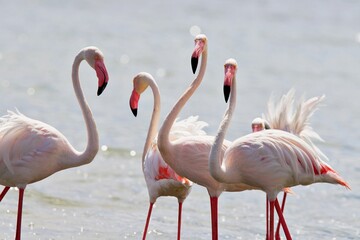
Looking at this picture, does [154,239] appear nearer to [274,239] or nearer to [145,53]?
[274,239]

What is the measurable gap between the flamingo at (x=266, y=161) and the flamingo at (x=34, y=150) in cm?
93

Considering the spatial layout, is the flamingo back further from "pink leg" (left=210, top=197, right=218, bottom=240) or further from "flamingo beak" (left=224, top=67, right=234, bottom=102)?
"flamingo beak" (left=224, top=67, right=234, bottom=102)

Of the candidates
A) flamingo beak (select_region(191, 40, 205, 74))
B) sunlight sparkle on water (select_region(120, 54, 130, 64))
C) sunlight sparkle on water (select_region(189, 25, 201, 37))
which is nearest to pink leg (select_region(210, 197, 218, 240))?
flamingo beak (select_region(191, 40, 205, 74))

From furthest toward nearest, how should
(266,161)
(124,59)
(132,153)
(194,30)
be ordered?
(194,30) < (124,59) < (132,153) < (266,161)

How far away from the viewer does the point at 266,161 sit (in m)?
6.81

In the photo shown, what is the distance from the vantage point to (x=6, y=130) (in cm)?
707

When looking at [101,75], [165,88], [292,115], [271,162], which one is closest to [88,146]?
[101,75]

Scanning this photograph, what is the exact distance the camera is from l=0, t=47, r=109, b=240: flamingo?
7.00 m

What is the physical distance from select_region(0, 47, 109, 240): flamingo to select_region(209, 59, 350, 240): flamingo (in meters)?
0.93

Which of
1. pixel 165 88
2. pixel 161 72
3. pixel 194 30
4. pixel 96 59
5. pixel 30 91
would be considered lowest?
pixel 96 59

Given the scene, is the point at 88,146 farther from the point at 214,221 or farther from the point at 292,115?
the point at 292,115

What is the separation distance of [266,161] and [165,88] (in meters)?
9.70

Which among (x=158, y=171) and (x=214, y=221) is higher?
(x=158, y=171)

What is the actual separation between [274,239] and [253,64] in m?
11.7
